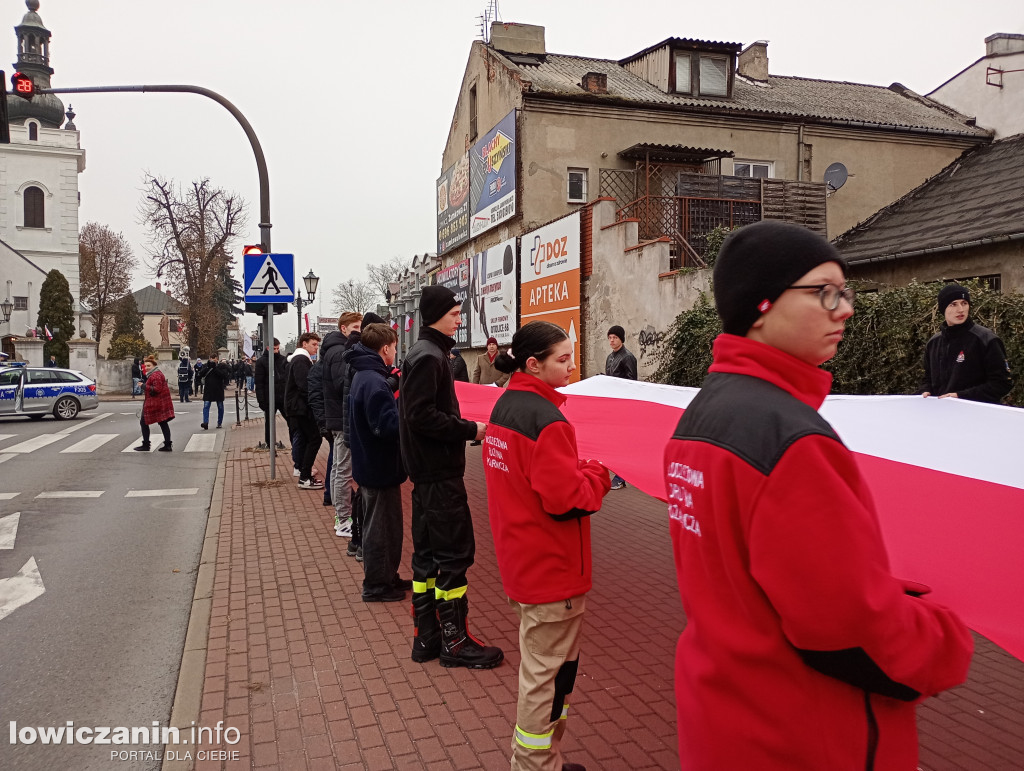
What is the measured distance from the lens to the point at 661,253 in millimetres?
15195

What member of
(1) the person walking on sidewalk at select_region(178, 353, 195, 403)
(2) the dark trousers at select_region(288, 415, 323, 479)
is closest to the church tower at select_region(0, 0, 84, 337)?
(1) the person walking on sidewalk at select_region(178, 353, 195, 403)

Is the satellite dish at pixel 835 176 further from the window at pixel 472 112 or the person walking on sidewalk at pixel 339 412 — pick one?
the person walking on sidewalk at pixel 339 412

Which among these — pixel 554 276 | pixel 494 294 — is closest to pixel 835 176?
pixel 554 276

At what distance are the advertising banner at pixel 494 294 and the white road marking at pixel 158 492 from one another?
11756mm

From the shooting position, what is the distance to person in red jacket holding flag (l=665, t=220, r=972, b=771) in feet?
4.72

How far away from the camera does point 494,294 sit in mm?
24062

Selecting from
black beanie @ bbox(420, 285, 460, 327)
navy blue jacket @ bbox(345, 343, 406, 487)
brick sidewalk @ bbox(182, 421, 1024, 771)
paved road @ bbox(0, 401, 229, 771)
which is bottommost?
paved road @ bbox(0, 401, 229, 771)

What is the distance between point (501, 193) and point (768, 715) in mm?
24038

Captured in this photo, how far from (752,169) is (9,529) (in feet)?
72.3

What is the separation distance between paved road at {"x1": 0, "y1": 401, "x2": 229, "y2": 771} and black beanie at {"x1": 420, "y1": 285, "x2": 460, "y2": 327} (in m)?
2.67

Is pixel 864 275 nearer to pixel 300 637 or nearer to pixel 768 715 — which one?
pixel 300 637

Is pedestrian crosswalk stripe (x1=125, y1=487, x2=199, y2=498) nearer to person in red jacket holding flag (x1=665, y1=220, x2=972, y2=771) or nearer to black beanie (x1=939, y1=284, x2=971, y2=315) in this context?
black beanie (x1=939, y1=284, x2=971, y2=315)

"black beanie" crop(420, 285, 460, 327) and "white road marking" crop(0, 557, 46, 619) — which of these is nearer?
"black beanie" crop(420, 285, 460, 327)

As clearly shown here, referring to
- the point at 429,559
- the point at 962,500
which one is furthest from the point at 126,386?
the point at 962,500
